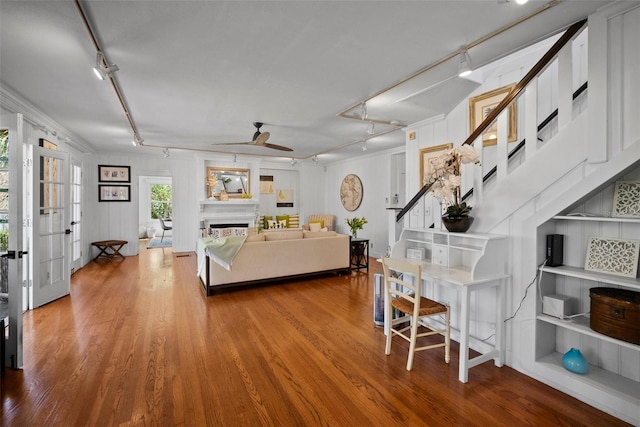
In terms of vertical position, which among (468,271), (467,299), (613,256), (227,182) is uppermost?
(227,182)

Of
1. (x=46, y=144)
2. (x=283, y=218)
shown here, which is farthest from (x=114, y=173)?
(x=283, y=218)

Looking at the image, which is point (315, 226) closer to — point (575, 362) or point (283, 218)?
point (283, 218)

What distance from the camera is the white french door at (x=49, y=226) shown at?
3607mm

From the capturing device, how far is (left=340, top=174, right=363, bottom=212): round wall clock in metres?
8.09

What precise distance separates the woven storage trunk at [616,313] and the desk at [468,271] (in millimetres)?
580

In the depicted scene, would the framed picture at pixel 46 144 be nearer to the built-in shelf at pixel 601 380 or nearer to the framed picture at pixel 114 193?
the framed picture at pixel 114 193

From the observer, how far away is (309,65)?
2.77m

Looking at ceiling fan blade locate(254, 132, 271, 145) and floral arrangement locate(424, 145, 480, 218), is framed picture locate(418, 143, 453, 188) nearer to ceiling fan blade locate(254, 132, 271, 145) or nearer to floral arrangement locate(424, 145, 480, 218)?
floral arrangement locate(424, 145, 480, 218)

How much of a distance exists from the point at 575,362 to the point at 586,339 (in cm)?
26

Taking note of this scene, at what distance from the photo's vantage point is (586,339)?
2.19m

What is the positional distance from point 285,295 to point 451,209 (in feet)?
8.83

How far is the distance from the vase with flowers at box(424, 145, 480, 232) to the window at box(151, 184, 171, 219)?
1114cm

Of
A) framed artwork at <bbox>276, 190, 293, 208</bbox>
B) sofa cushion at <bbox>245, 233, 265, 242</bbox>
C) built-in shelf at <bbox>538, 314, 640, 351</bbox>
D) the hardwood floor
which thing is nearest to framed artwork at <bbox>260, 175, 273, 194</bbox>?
framed artwork at <bbox>276, 190, 293, 208</bbox>

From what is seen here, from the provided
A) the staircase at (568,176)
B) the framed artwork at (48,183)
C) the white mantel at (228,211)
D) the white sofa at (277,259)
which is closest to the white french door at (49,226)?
the framed artwork at (48,183)
